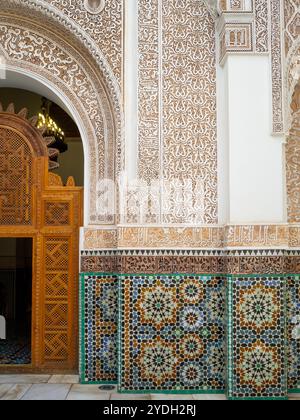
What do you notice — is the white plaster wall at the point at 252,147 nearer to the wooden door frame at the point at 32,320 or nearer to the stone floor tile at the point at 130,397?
the stone floor tile at the point at 130,397

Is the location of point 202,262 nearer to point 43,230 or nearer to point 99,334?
point 99,334

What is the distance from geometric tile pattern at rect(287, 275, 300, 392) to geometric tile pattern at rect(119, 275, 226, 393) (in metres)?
0.47

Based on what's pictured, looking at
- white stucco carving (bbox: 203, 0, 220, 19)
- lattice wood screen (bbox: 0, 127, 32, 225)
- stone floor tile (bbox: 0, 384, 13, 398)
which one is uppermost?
white stucco carving (bbox: 203, 0, 220, 19)

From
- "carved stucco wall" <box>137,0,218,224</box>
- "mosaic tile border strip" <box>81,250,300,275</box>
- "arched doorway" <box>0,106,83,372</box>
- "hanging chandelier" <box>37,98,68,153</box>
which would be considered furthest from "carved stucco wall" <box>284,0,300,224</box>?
"hanging chandelier" <box>37,98,68,153</box>

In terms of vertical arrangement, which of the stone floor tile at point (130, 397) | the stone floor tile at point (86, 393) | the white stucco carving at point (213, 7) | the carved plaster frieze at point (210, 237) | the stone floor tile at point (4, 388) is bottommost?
the stone floor tile at point (130, 397)

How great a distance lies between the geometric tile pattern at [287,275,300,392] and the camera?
358cm

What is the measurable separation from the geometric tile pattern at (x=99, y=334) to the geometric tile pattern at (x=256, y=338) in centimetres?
81

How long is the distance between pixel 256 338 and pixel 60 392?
1.32 meters

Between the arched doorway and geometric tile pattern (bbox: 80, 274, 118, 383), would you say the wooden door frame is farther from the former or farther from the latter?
geometric tile pattern (bbox: 80, 274, 118, 383)

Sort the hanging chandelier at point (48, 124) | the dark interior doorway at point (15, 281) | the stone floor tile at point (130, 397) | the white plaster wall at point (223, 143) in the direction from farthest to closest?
1. the dark interior doorway at point (15, 281)
2. the hanging chandelier at point (48, 124)
3. the white plaster wall at point (223, 143)
4. the stone floor tile at point (130, 397)

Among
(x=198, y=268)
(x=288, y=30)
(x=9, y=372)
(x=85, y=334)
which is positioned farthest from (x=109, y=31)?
(x=9, y=372)

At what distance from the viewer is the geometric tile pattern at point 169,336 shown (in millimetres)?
3477

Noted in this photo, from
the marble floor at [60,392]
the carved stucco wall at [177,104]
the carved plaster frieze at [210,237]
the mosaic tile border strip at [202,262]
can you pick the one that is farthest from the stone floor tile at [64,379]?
the carved stucco wall at [177,104]

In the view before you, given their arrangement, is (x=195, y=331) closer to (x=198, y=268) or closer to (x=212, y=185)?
(x=198, y=268)
